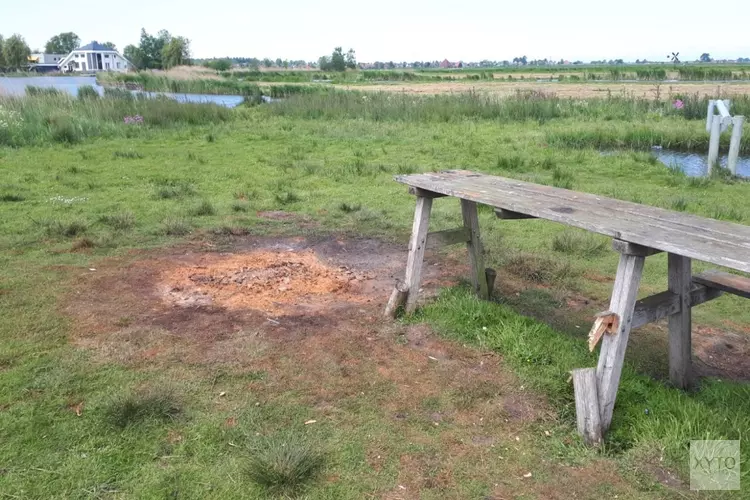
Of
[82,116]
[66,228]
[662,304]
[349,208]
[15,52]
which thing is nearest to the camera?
[662,304]

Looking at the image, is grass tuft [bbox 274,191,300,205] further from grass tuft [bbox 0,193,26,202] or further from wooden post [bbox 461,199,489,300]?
wooden post [bbox 461,199,489,300]

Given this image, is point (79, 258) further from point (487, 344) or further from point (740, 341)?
point (740, 341)

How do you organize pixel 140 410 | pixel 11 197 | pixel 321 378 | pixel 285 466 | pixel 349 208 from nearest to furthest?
1. pixel 285 466
2. pixel 140 410
3. pixel 321 378
4. pixel 349 208
5. pixel 11 197

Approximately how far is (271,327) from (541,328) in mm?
1923

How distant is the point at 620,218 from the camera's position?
337 cm

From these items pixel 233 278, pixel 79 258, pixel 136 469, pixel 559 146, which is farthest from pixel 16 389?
pixel 559 146

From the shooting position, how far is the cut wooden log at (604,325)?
9.96 feet

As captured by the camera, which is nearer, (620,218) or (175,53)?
(620,218)

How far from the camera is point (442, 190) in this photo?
4.30 m

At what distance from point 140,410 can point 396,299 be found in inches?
79.8

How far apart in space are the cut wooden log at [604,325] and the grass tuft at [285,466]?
4.70ft

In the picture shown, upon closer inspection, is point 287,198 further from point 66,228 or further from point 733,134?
point 733,134

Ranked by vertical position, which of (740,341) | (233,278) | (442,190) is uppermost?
(442,190)

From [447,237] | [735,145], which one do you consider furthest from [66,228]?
[735,145]
